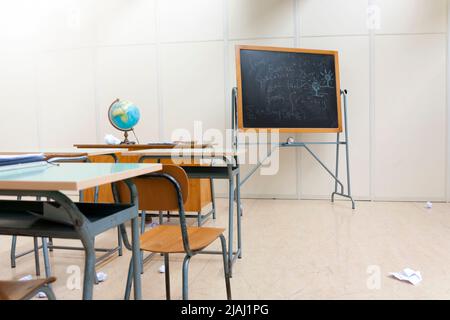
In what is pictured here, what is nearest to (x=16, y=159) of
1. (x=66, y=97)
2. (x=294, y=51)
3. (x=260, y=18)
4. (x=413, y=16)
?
(x=294, y=51)

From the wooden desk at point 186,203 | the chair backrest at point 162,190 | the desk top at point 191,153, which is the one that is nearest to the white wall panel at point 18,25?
the wooden desk at point 186,203

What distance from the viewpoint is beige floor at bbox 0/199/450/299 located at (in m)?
1.96

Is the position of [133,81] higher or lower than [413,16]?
lower

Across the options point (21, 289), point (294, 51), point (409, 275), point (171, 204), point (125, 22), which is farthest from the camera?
point (125, 22)

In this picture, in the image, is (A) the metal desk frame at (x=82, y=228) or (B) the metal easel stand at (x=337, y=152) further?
(B) the metal easel stand at (x=337, y=152)

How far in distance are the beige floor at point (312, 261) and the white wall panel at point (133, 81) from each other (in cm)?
174

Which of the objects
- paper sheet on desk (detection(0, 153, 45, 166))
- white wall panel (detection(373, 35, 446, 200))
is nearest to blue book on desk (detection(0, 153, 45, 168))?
paper sheet on desk (detection(0, 153, 45, 166))

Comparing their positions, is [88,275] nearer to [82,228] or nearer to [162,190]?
[82,228]

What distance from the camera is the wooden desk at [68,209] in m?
0.94

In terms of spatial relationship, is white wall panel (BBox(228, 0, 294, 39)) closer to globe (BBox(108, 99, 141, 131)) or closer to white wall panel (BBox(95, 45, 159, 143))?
white wall panel (BBox(95, 45, 159, 143))

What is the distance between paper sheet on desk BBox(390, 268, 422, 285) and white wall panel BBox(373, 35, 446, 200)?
2408 millimetres

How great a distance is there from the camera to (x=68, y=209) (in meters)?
1.01

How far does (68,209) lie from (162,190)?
1.80 feet

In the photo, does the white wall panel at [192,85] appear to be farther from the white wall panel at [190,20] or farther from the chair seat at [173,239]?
the chair seat at [173,239]
